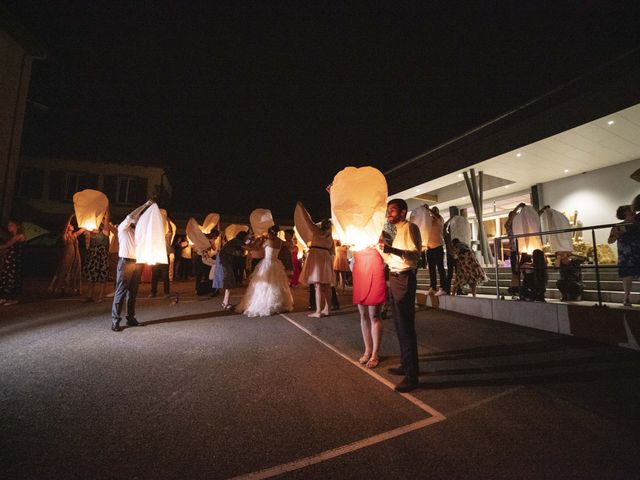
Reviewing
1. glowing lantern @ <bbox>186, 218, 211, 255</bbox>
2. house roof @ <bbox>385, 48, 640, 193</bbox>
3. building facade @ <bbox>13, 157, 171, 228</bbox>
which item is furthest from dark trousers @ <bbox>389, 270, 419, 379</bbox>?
building facade @ <bbox>13, 157, 171, 228</bbox>

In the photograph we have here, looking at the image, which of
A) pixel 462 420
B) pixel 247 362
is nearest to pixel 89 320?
pixel 247 362

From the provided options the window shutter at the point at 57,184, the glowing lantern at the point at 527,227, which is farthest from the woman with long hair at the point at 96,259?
the window shutter at the point at 57,184

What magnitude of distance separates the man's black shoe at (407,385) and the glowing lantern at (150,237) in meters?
4.94

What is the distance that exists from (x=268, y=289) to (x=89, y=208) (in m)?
4.85

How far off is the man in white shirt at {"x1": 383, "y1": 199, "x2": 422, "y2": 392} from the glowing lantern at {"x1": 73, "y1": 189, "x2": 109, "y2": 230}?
7392 millimetres

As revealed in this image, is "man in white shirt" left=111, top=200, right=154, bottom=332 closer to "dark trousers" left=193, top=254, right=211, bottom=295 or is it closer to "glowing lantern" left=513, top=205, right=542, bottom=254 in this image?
"dark trousers" left=193, top=254, right=211, bottom=295

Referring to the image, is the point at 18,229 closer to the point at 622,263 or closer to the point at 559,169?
the point at 622,263

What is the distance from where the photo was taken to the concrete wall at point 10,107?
34.9 feet

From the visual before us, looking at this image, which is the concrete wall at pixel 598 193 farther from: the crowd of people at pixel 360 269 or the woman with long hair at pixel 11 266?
the woman with long hair at pixel 11 266

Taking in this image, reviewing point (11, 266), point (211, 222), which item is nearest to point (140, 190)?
point (211, 222)

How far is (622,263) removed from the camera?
17.1 feet

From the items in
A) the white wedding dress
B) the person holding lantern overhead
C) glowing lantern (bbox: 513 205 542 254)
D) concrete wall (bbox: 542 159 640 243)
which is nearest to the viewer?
the person holding lantern overhead

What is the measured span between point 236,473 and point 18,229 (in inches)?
411

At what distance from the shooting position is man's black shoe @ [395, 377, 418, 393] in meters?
2.93
